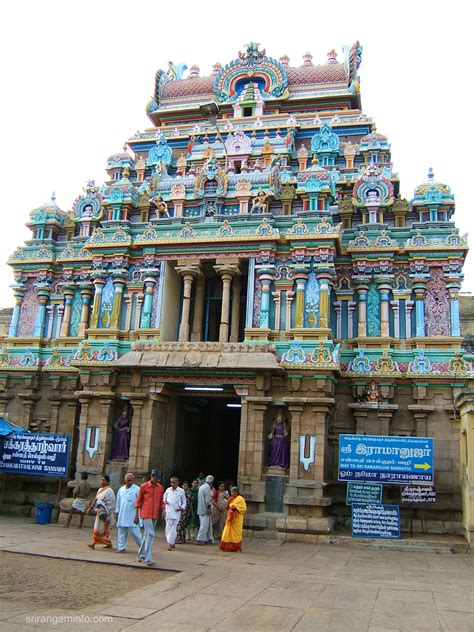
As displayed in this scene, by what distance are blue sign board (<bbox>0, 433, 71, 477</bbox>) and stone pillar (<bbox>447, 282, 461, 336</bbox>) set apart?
542 inches

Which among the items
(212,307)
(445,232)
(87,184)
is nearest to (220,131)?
(87,184)

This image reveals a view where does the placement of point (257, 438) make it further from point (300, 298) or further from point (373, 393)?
point (300, 298)

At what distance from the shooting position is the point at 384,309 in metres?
22.3

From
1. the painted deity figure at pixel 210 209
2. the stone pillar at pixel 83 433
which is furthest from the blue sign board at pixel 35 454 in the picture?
the painted deity figure at pixel 210 209

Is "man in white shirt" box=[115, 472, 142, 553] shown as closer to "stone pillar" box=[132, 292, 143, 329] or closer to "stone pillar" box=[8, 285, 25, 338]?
"stone pillar" box=[132, 292, 143, 329]

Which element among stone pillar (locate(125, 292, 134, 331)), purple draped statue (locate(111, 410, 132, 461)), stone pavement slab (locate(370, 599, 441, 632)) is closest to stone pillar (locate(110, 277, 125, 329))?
stone pillar (locate(125, 292, 134, 331))

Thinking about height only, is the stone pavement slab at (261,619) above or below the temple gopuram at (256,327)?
below

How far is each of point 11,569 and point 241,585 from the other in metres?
4.48

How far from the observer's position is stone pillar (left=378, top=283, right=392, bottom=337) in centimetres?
2200

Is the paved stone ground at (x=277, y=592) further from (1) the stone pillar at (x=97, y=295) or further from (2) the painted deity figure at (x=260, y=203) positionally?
(2) the painted deity figure at (x=260, y=203)

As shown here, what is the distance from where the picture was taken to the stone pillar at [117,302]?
22.8 meters

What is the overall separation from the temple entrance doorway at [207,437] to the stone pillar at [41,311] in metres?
6.88

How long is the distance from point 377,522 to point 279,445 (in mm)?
3852

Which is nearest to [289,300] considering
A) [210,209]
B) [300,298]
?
[300,298]
